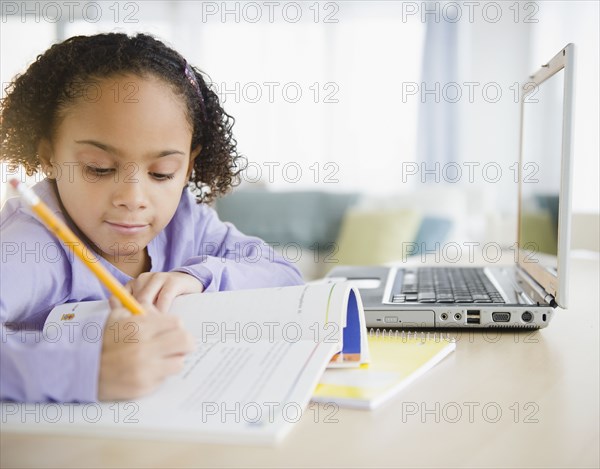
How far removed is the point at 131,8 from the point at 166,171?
11.9 ft

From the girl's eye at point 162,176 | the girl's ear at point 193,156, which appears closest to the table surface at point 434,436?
the girl's eye at point 162,176

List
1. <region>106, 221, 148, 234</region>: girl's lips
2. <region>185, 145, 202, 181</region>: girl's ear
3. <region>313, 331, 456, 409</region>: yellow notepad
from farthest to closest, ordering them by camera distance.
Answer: <region>185, 145, 202, 181</region>: girl's ear < <region>106, 221, 148, 234</region>: girl's lips < <region>313, 331, 456, 409</region>: yellow notepad

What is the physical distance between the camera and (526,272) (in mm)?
1079

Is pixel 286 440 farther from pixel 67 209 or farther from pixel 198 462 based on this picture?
pixel 67 209

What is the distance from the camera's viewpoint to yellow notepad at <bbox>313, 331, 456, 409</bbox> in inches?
22.5

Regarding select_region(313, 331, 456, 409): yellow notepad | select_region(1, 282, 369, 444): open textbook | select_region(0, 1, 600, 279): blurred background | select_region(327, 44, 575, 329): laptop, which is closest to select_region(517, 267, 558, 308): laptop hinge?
select_region(327, 44, 575, 329): laptop

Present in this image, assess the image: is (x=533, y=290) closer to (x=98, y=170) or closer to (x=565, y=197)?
(x=565, y=197)

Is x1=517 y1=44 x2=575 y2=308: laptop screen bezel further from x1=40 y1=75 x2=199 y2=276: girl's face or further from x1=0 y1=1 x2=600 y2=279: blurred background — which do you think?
x1=0 y1=1 x2=600 y2=279: blurred background

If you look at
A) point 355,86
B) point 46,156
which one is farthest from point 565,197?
Result: point 355,86

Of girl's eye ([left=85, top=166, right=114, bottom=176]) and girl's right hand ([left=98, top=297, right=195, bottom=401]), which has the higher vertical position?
girl's eye ([left=85, top=166, right=114, bottom=176])

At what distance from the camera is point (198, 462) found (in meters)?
0.45

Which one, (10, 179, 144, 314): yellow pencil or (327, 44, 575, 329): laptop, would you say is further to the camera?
(327, 44, 575, 329): laptop

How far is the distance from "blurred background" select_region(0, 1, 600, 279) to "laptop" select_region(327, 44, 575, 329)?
2.07 metres

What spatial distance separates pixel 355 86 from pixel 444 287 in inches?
125
